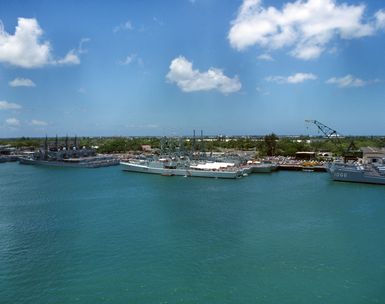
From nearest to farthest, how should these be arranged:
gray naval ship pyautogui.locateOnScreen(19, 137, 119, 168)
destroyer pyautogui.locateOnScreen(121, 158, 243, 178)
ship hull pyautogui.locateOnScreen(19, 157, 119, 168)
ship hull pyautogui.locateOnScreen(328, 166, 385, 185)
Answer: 1. ship hull pyautogui.locateOnScreen(328, 166, 385, 185)
2. destroyer pyautogui.locateOnScreen(121, 158, 243, 178)
3. ship hull pyautogui.locateOnScreen(19, 157, 119, 168)
4. gray naval ship pyautogui.locateOnScreen(19, 137, 119, 168)

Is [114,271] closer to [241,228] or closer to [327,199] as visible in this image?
[241,228]

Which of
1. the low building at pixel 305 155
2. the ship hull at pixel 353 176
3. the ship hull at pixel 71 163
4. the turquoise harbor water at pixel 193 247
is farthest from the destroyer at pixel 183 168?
the low building at pixel 305 155

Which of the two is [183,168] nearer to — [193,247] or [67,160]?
[67,160]

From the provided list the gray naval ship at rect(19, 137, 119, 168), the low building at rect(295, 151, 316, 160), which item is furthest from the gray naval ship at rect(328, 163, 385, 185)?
the gray naval ship at rect(19, 137, 119, 168)

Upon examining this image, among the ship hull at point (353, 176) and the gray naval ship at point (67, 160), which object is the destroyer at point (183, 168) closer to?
the gray naval ship at point (67, 160)

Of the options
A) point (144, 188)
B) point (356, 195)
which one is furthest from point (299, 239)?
point (144, 188)

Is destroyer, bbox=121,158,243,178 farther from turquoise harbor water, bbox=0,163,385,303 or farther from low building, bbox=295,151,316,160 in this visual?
low building, bbox=295,151,316,160
